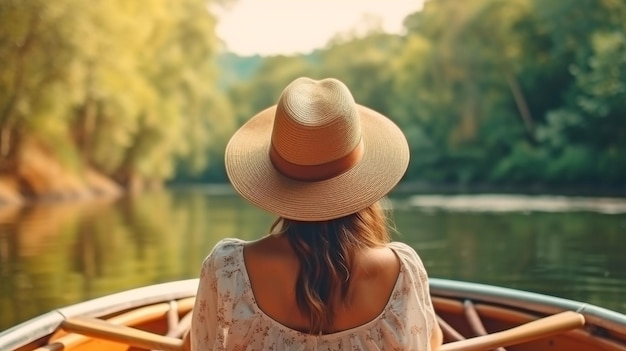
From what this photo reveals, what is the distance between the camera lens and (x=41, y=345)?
2123 mm

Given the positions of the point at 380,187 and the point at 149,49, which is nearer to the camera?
the point at 380,187

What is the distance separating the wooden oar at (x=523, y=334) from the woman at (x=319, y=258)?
0.48m

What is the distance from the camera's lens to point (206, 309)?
153cm

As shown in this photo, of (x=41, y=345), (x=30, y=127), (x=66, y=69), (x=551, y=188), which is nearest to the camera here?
(x=41, y=345)

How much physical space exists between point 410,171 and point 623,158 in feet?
34.9

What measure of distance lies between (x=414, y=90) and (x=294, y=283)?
2712 cm

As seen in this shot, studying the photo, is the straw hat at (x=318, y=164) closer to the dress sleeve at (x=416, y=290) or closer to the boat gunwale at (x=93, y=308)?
the dress sleeve at (x=416, y=290)

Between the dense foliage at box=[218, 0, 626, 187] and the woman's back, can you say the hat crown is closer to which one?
the woman's back

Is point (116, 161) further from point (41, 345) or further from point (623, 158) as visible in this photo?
point (41, 345)

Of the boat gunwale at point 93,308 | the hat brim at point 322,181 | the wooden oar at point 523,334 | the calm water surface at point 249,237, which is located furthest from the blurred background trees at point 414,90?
the hat brim at point 322,181

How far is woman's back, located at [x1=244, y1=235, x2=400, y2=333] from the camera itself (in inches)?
56.7

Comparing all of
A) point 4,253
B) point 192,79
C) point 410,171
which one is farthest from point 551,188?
point 4,253

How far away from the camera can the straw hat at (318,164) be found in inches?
56.4

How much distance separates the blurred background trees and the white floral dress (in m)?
13.8
